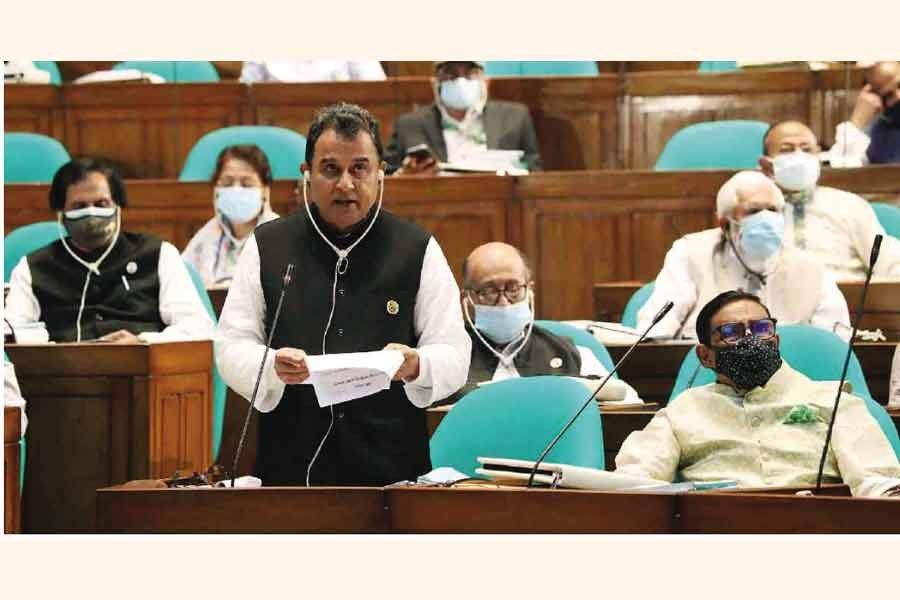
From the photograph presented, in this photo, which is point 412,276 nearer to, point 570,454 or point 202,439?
point 570,454

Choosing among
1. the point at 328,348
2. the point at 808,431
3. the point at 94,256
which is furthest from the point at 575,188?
the point at 328,348

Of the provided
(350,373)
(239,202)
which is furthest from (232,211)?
(350,373)

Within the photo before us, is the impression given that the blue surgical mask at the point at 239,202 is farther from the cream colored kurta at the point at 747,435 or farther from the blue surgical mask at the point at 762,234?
the cream colored kurta at the point at 747,435

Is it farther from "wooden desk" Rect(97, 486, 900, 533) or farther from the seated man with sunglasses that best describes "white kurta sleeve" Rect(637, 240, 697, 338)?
"wooden desk" Rect(97, 486, 900, 533)

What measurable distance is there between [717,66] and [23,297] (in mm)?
3440

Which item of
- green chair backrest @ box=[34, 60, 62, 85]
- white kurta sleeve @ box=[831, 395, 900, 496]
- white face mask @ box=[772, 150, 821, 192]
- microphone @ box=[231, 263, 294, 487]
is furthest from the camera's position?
A: green chair backrest @ box=[34, 60, 62, 85]

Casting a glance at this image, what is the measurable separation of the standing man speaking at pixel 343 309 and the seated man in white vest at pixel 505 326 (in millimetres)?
1015

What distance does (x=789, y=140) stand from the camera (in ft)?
18.6

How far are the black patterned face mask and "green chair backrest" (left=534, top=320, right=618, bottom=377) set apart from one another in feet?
2.03

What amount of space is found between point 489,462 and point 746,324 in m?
1.03

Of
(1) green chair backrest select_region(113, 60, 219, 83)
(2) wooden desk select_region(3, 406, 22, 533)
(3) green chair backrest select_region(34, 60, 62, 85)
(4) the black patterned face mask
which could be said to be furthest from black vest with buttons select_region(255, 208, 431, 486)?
(3) green chair backrest select_region(34, 60, 62, 85)

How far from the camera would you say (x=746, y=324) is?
3.78m

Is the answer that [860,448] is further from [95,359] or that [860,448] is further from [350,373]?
[95,359]

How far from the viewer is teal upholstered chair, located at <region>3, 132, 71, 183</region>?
6508mm
